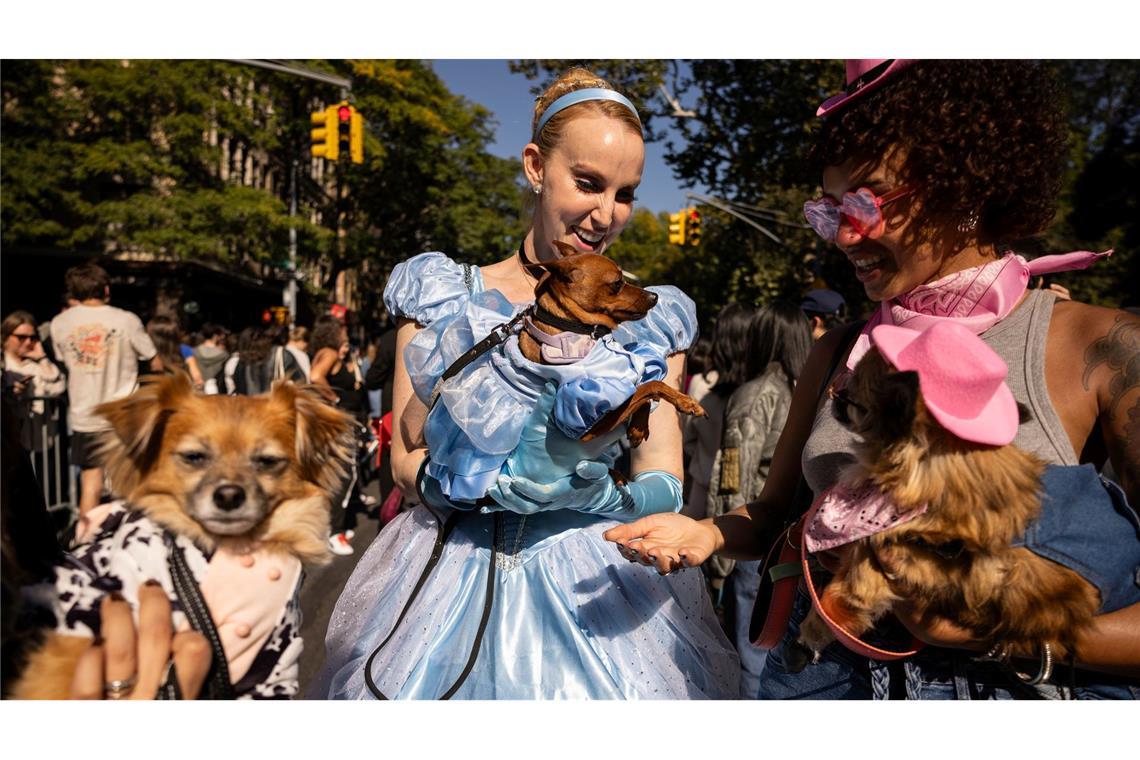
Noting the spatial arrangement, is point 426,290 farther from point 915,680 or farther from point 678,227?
point 678,227

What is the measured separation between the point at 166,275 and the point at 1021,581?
4.89 m

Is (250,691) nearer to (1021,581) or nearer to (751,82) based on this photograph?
(1021,581)

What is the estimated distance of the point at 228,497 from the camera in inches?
54.0

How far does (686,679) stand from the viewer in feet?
7.58

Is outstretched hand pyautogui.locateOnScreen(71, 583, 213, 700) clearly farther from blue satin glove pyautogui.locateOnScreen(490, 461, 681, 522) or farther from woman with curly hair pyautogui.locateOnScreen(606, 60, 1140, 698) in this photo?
woman with curly hair pyautogui.locateOnScreen(606, 60, 1140, 698)

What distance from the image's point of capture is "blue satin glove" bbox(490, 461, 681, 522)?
2123 mm

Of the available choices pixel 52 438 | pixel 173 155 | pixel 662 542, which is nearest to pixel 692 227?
pixel 173 155

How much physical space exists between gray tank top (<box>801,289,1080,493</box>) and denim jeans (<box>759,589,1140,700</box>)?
419 millimetres

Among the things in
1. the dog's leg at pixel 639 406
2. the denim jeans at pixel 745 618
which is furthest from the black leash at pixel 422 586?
the denim jeans at pixel 745 618

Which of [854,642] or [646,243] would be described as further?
[646,243]

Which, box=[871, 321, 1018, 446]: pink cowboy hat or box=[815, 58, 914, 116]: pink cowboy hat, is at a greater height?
box=[815, 58, 914, 116]: pink cowboy hat

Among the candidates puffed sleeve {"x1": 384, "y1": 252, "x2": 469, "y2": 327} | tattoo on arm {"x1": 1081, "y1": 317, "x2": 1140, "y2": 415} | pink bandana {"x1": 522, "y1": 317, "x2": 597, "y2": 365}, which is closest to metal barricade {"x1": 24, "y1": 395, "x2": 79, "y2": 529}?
puffed sleeve {"x1": 384, "y1": 252, "x2": 469, "y2": 327}

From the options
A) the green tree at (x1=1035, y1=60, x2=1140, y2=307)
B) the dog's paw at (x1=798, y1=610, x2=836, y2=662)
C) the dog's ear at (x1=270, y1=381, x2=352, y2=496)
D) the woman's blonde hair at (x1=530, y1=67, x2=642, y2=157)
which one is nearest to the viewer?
the dog's ear at (x1=270, y1=381, x2=352, y2=496)

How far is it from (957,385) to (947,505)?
0.28m
